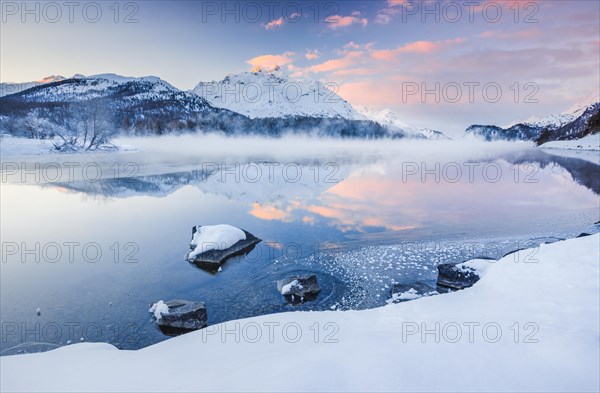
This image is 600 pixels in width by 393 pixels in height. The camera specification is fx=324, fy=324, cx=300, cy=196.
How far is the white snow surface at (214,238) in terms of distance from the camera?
12422mm

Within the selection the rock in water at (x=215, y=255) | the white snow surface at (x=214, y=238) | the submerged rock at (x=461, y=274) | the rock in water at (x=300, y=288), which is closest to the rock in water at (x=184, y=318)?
the rock in water at (x=300, y=288)

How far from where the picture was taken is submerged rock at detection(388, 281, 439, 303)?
8.82 m

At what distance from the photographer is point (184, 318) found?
313 inches

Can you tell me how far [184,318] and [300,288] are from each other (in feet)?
10.5

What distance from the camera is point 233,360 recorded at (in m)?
5.37

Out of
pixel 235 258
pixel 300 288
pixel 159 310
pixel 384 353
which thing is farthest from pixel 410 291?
pixel 159 310

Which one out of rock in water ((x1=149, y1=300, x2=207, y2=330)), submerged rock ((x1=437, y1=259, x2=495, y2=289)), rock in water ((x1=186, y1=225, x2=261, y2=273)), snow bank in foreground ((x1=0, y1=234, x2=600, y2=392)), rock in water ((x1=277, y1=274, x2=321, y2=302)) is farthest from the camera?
rock in water ((x1=186, y1=225, x2=261, y2=273))

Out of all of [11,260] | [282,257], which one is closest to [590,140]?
[282,257]

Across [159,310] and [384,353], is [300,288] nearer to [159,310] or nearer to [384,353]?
[159,310]

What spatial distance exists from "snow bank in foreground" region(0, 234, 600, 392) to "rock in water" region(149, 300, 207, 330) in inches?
41.2

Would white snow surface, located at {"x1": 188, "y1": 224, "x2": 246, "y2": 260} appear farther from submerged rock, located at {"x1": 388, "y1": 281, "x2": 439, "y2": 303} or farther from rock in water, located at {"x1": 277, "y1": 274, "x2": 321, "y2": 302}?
submerged rock, located at {"x1": 388, "y1": 281, "x2": 439, "y2": 303}

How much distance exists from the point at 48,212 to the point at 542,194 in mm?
34229

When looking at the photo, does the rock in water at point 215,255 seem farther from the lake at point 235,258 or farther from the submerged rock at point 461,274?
the submerged rock at point 461,274

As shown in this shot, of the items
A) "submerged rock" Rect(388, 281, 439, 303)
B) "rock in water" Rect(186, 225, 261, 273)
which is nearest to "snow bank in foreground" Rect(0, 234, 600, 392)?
"submerged rock" Rect(388, 281, 439, 303)
